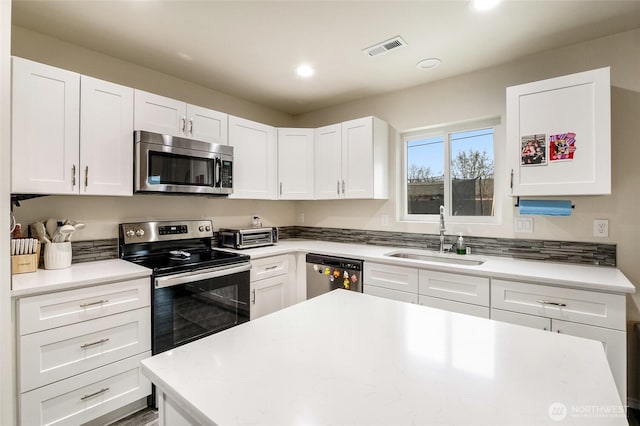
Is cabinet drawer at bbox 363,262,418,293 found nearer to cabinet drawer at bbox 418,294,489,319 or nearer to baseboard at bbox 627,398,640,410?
cabinet drawer at bbox 418,294,489,319

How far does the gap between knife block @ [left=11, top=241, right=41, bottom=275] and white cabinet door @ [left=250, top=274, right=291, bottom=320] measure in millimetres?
1449

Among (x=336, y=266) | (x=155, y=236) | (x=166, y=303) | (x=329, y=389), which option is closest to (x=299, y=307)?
(x=329, y=389)

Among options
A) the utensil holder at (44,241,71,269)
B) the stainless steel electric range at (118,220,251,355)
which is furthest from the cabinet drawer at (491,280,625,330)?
A: the utensil holder at (44,241,71,269)

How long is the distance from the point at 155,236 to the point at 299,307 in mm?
1835

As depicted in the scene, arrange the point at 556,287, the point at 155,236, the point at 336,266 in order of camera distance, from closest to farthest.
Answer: the point at 556,287 → the point at 155,236 → the point at 336,266

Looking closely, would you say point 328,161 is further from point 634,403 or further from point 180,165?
point 634,403

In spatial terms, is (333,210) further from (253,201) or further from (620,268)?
(620,268)

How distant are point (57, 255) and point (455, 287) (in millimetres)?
2673

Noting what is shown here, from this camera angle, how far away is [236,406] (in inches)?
25.7

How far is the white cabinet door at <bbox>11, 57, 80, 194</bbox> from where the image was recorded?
175 centimetres

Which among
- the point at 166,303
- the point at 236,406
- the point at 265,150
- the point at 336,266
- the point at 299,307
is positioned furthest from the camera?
the point at 265,150

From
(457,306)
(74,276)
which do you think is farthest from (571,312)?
(74,276)

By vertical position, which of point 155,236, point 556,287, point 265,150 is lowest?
point 556,287

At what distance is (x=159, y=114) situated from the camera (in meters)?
2.38
